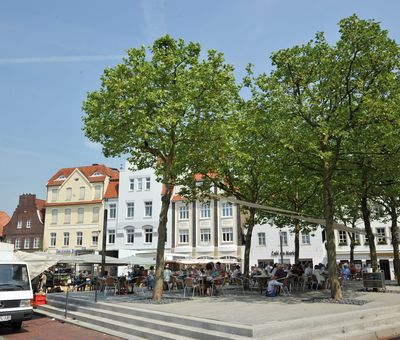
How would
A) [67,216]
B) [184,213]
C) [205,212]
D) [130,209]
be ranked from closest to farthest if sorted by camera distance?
1. [205,212]
2. [184,213]
3. [130,209]
4. [67,216]

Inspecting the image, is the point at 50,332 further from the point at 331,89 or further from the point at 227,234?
the point at 227,234

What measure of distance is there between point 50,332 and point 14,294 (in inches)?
67.6

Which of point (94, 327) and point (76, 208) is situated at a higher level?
point (76, 208)

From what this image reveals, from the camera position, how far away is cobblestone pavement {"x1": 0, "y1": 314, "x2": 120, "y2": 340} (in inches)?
464

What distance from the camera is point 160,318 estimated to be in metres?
11.9

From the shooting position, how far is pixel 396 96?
14.7 m

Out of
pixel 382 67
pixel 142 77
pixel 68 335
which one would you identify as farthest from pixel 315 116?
pixel 68 335

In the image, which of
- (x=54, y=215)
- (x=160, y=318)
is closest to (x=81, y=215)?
(x=54, y=215)

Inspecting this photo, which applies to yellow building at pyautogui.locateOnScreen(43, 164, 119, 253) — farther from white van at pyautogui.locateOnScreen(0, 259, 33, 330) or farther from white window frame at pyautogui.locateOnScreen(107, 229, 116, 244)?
white van at pyautogui.locateOnScreen(0, 259, 33, 330)

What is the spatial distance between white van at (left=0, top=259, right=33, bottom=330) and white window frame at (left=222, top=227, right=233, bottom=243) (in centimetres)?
3405

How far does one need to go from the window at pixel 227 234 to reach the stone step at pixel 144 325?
103 feet

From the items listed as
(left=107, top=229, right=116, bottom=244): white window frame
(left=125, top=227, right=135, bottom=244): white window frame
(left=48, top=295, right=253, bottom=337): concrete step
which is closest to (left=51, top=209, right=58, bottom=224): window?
(left=107, top=229, right=116, bottom=244): white window frame

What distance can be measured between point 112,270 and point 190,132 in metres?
31.8

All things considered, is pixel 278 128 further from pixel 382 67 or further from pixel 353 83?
pixel 382 67
